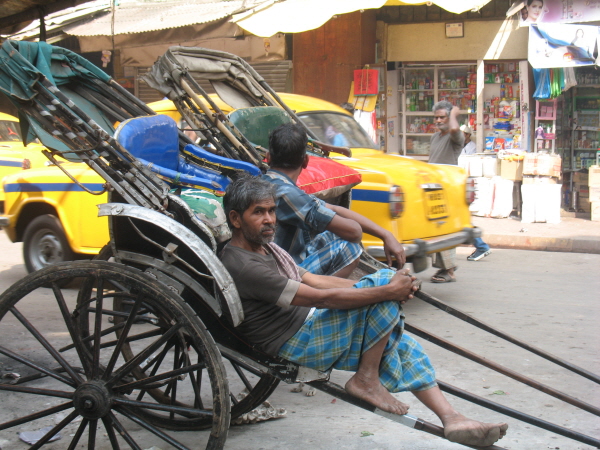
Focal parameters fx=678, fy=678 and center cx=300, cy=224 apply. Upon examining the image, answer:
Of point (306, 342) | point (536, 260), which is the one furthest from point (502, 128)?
point (306, 342)

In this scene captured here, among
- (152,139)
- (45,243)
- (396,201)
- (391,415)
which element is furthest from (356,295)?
(45,243)

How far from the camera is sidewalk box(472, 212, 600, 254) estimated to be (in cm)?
879

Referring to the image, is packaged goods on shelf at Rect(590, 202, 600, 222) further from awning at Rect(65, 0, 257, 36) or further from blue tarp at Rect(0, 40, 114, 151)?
blue tarp at Rect(0, 40, 114, 151)

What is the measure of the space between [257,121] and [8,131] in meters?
6.38

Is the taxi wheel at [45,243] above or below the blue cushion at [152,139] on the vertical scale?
below

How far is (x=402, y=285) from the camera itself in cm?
256

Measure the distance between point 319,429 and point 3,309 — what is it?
1.56 m

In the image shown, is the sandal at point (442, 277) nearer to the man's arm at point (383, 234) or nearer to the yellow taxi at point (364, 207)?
the yellow taxi at point (364, 207)

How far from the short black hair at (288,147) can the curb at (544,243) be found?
6243 mm

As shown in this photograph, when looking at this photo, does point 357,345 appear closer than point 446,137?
Yes

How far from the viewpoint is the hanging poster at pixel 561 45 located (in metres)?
9.56

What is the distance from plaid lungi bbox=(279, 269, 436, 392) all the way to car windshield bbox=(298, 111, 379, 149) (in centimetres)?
420

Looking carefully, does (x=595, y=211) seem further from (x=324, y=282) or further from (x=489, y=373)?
(x=324, y=282)

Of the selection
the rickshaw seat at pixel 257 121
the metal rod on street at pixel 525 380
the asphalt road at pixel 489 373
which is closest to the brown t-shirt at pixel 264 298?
the metal rod on street at pixel 525 380
